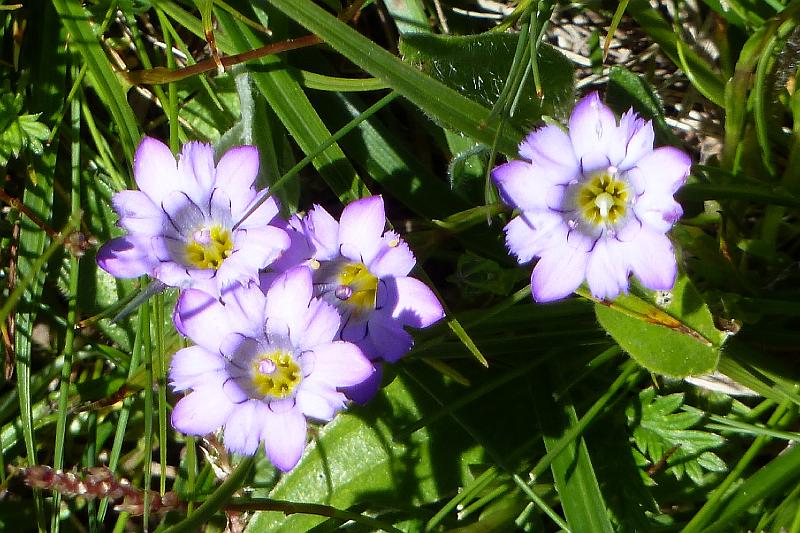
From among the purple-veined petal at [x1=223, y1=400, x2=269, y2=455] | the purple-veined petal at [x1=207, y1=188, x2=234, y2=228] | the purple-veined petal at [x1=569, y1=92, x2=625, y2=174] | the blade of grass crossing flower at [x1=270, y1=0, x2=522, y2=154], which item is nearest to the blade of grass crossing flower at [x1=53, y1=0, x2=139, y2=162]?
the purple-veined petal at [x1=207, y1=188, x2=234, y2=228]

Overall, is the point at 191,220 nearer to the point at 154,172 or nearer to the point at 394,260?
the point at 154,172

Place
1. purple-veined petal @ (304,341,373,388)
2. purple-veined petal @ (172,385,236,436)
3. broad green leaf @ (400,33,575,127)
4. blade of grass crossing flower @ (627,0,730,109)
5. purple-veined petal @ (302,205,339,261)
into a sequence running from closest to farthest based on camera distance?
purple-veined petal @ (304,341,373,388), purple-veined petal @ (172,385,236,436), purple-veined petal @ (302,205,339,261), broad green leaf @ (400,33,575,127), blade of grass crossing flower @ (627,0,730,109)

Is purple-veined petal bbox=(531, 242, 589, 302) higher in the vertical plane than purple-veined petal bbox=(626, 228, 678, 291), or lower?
higher

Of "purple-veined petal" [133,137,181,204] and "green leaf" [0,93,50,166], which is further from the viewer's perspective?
"green leaf" [0,93,50,166]

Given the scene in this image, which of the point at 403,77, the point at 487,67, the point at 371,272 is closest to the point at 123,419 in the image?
the point at 371,272

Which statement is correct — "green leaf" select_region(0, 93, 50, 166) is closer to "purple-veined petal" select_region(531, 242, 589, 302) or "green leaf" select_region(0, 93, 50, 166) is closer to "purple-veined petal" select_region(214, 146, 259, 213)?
"purple-veined petal" select_region(214, 146, 259, 213)

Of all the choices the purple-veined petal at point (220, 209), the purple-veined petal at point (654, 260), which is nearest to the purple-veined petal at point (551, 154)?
the purple-veined petal at point (654, 260)

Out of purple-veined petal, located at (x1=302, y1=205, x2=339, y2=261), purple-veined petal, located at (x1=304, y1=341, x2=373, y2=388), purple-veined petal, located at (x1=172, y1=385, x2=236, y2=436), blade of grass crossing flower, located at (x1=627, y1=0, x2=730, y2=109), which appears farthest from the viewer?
blade of grass crossing flower, located at (x1=627, y1=0, x2=730, y2=109)
